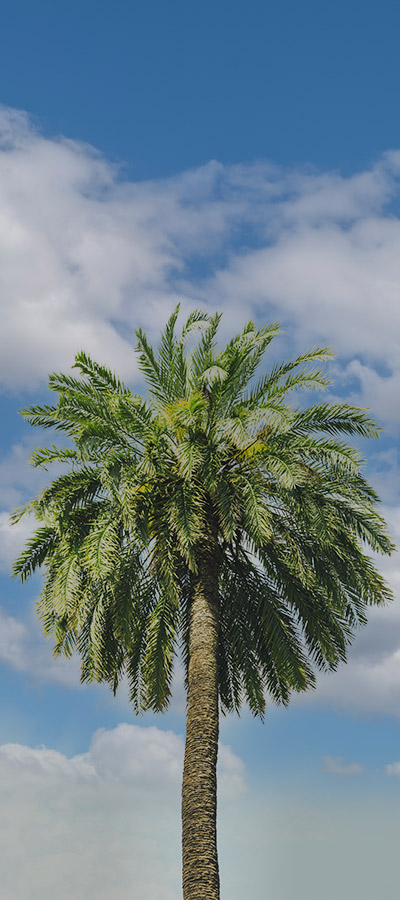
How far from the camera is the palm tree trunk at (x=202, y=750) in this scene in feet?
49.4

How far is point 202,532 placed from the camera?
1842 centimetres

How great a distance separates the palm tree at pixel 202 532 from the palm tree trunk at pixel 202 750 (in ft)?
0.12

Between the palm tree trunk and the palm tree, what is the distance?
0.04 metres

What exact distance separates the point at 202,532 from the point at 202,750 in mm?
4597

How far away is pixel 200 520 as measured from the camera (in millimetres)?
18203

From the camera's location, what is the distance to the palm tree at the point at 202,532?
16859 millimetres

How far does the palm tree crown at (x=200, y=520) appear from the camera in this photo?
56.1 ft

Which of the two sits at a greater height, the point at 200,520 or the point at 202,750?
the point at 200,520

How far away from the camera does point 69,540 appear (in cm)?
1786

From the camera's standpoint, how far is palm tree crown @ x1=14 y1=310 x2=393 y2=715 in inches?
673

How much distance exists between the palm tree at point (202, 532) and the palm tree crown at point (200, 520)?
0.12 feet

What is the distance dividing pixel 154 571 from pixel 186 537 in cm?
231

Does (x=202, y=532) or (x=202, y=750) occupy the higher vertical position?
(x=202, y=532)

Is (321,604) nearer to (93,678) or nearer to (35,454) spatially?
(93,678)
